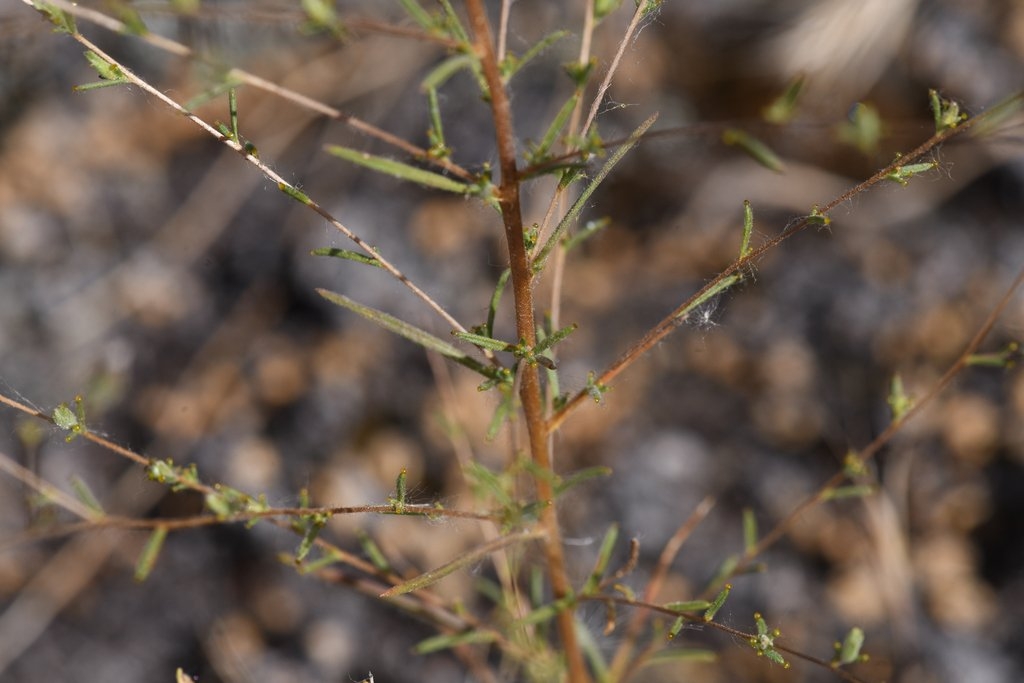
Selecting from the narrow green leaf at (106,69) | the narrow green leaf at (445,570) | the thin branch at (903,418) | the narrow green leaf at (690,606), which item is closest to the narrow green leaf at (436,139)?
the narrow green leaf at (106,69)

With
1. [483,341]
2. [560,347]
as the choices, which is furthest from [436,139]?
[560,347]

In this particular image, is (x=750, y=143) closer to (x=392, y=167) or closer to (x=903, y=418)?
(x=392, y=167)

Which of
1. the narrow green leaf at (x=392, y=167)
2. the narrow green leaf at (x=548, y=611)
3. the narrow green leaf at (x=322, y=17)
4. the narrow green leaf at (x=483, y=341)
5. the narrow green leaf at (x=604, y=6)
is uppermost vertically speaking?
the narrow green leaf at (x=604, y=6)

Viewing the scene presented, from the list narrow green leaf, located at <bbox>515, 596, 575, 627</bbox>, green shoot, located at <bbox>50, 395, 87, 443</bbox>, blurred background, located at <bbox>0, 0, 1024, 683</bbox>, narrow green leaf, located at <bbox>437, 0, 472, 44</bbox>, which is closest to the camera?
narrow green leaf, located at <bbox>437, 0, 472, 44</bbox>

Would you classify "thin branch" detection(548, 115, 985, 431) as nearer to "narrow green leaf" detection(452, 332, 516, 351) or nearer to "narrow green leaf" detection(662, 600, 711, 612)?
"narrow green leaf" detection(452, 332, 516, 351)

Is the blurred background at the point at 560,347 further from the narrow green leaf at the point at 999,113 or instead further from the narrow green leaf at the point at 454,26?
the narrow green leaf at the point at 999,113

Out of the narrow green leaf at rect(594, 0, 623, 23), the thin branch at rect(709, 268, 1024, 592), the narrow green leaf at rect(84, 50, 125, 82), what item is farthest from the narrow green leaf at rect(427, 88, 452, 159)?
the thin branch at rect(709, 268, 1024, 592)
